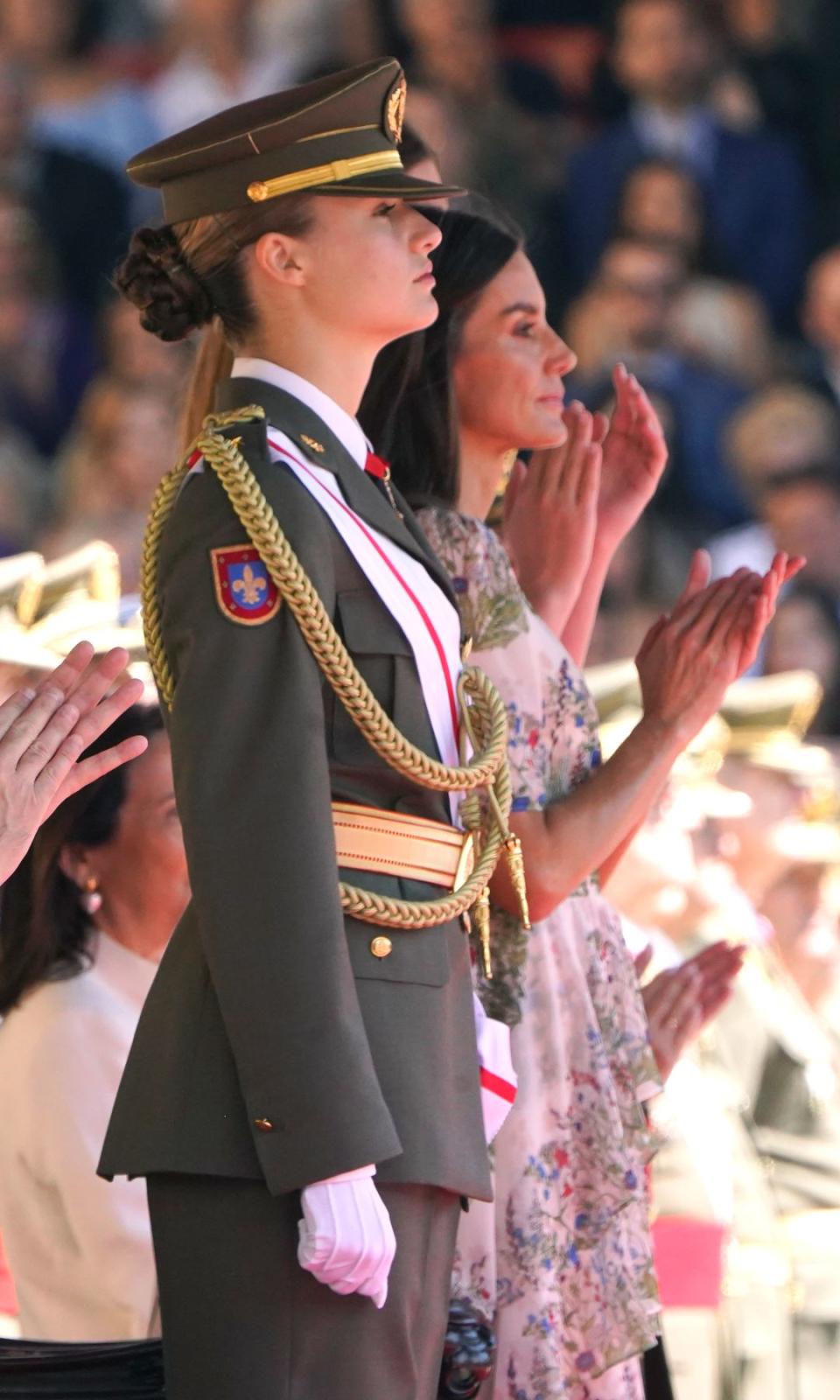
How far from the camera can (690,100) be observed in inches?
329

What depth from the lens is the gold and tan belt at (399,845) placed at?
74.9 inches

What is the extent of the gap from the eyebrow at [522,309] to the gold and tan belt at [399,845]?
784 mm

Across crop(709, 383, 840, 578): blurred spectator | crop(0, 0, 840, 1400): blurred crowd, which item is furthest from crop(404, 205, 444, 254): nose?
crop(709, 383, 840, 578): blurred spectator

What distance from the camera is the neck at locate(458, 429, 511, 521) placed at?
100 inches

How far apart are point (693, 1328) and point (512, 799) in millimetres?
2172

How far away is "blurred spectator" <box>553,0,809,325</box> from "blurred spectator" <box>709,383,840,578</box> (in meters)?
0.33

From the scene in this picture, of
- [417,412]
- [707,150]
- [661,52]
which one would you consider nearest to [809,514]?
[707,150]

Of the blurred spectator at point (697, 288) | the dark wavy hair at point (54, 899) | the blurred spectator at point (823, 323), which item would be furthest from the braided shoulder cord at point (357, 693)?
the blurred spectator at point (823, 323)

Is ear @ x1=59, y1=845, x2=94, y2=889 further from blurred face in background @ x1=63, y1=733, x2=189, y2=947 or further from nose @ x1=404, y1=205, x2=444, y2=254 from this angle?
nose @ x1=404, y1=205, x2=444, y2=254

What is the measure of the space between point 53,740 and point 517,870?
0.43 meters

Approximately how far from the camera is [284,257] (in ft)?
6.74

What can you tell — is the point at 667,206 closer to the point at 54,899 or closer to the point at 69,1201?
the point at 54,899

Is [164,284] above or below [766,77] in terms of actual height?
below

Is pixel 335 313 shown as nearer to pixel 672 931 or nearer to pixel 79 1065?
pixel 79 1065
